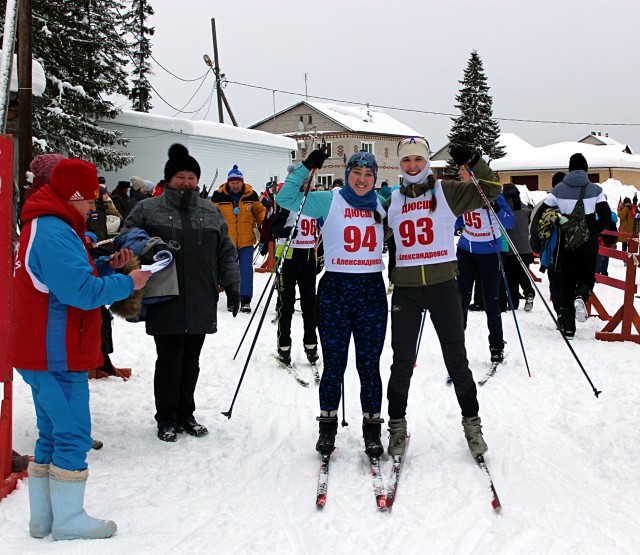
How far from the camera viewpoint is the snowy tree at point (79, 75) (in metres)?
17.8

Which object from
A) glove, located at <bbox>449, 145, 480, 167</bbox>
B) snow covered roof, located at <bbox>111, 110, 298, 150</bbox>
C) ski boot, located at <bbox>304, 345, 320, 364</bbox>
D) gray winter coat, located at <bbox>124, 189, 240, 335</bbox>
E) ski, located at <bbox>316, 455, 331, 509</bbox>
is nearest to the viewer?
ski, located at <bbox>316, 455, 331, 509</bbox>

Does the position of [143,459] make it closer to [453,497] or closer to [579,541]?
[453,497]

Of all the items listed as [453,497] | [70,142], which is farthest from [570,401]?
[70,142]

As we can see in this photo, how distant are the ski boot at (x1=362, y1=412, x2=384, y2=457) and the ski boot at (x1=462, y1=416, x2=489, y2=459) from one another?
23.8 inches

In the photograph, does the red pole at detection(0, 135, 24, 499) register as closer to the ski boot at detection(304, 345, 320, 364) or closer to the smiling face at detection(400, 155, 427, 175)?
the smiling face at detection(400, 155, 427, 175)

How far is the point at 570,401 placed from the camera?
5.43 meters

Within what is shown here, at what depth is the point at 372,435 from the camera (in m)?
4.20

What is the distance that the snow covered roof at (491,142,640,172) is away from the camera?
46.2 m

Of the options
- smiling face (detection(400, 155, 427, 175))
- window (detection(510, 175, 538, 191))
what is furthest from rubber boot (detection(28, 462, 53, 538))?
window (detection(510, 175, 538, 191))

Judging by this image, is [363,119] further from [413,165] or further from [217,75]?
[413,165]

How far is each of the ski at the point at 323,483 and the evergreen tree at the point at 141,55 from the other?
3359 centimetres

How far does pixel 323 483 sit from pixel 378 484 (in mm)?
337

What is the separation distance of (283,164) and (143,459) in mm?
24075

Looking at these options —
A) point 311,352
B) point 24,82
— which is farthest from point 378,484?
point 24,82
